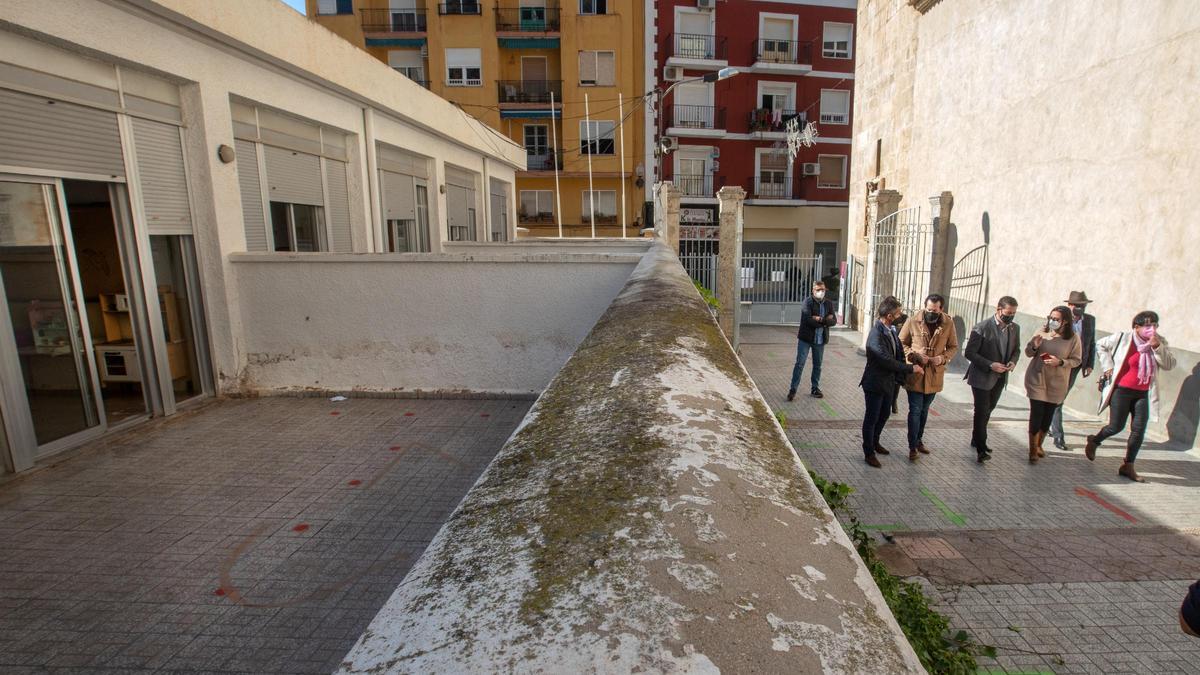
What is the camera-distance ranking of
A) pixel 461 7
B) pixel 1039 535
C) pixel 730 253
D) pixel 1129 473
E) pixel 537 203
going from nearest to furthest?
pixel 1039 535, pixel 1129 473, pixel 730 253, pixel 461 7, pixel 537 203

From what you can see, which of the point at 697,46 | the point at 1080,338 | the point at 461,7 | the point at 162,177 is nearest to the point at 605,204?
the point at 697,46

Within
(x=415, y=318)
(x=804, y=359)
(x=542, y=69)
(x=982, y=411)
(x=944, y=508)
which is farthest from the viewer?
(x=542, y=69)

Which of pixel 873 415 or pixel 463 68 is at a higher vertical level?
pixel 463 68

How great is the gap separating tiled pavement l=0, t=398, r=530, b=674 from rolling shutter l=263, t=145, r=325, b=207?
3392 mm

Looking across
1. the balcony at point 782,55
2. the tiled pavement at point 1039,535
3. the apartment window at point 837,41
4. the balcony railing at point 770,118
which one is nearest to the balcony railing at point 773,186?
the balcony railing at point 770,118

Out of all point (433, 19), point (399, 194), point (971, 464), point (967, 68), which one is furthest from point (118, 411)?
point (433, 19)

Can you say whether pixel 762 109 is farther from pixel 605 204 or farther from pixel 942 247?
pixel 942 247

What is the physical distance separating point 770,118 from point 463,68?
14872mm

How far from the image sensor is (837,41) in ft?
104

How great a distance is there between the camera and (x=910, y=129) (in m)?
15.1

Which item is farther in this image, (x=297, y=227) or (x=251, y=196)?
(x=297, y=227)

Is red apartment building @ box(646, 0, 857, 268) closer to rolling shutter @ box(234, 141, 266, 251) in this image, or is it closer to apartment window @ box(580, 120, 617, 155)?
apartment window @ box(580, 120, 617, 155)

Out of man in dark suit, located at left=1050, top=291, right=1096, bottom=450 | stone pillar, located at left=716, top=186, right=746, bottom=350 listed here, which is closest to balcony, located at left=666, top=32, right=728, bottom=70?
stone pillar, located at left=716, top=186, right=746, bottom=350

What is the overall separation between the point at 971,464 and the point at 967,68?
908cm
